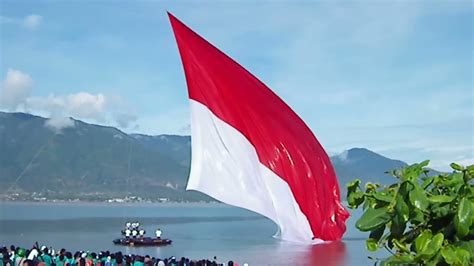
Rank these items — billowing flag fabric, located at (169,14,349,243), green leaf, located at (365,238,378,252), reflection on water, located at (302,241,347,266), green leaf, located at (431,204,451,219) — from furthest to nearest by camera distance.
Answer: reflection on water, located at (302,241,347,266), billowing flag fabric, located at (169,14,349,243), green leaf, located at (365,238,378,252), green leaf, located at (431,204,451,219)

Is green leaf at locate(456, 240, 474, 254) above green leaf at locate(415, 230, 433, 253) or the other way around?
the other way around

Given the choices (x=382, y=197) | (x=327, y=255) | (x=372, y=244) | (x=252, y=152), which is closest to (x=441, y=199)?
(x=382, y=197)

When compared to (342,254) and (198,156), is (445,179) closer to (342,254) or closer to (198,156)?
(198,156)

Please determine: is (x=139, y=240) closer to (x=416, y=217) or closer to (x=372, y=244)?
(x=372, y=244)

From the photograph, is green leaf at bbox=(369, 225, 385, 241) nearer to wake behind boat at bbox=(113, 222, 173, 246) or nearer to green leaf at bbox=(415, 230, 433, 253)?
green leaf at bbox=(415, 230, 433, 253)

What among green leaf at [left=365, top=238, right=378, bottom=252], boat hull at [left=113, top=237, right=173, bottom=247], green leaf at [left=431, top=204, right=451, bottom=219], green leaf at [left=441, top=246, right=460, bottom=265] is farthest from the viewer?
boat hull at [left=113, top=237, right=173, bottom=247]

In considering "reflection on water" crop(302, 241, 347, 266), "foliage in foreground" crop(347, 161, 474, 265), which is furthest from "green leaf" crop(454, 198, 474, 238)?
"reflection on water" crop(302, 241, 347, 266)

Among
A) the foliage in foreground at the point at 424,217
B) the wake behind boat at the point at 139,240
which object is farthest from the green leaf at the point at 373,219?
the wake behind boat at the point at 139,240

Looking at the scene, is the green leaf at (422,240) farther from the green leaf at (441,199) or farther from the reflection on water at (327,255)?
the reflection on water at (327,255)
